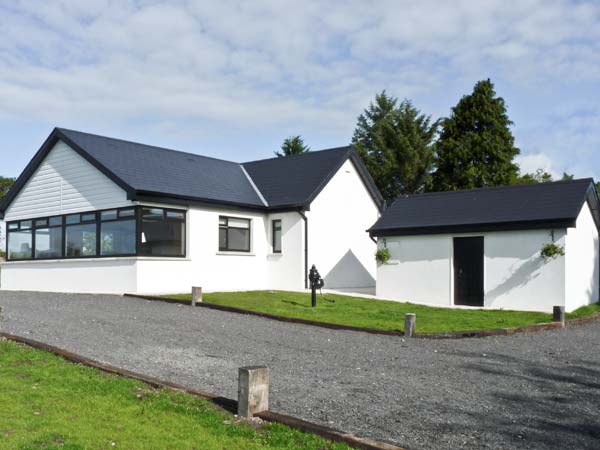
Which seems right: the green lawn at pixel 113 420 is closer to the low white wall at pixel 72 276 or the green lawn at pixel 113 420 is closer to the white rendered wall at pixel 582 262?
the low white wall at pixel 72 276

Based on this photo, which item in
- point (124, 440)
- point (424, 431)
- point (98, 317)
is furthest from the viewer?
point (98, 317)

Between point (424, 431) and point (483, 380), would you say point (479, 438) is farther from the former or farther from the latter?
point (483, 380)

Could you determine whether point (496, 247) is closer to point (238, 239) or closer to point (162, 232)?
point (238, 239)

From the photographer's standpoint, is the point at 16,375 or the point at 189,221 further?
the point at 189,221

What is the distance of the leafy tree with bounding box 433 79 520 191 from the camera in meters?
39.2

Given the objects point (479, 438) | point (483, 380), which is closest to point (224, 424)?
point (479, 438)

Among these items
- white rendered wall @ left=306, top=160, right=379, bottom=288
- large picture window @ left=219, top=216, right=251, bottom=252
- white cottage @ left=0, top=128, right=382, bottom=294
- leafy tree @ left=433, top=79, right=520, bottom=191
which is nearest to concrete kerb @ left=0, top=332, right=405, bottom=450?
white cottage @ left=0, top=128, right=382, bottom=294

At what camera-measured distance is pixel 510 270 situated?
19.8 meters

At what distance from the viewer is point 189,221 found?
2150cm

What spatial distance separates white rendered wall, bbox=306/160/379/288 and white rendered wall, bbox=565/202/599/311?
29.2ft

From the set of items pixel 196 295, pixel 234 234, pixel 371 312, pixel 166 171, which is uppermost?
pixel 166 171

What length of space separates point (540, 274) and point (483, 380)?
11.4 metres

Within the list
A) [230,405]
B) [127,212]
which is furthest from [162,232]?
[230,405]

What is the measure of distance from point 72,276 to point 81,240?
4.54 ft
